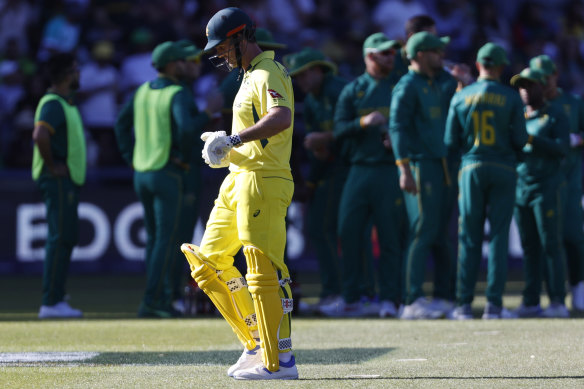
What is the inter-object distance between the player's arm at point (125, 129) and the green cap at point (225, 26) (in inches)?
192

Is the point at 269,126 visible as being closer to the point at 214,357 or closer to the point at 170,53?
the point at 214,357

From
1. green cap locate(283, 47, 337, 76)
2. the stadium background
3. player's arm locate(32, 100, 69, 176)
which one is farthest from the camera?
the stadium background

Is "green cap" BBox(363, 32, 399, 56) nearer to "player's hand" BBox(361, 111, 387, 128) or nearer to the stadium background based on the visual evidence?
"player's hand" BBox(361, 111, 387, 128)

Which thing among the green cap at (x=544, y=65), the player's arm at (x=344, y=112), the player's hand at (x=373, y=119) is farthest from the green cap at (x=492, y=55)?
the player's arm at (x=344, y=112)

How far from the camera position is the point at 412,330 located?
935 cm

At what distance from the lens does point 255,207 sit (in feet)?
20.9

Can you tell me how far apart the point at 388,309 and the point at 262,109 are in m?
4.77

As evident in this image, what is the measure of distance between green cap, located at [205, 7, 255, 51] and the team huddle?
304 cm

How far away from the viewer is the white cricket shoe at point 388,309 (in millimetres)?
10742

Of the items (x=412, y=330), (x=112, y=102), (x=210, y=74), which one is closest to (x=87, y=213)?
(x=112, y=102)

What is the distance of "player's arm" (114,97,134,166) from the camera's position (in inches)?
443

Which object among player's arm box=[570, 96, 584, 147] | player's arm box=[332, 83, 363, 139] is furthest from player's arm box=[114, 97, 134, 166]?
player's arm box=[570, 96, 584, 147]

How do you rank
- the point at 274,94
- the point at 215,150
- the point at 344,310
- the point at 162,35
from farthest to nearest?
the point at 162,35
the point at 344,310
the point at 274,94
the point at 215,150

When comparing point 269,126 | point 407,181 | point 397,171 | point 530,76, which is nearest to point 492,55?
point 530,76
